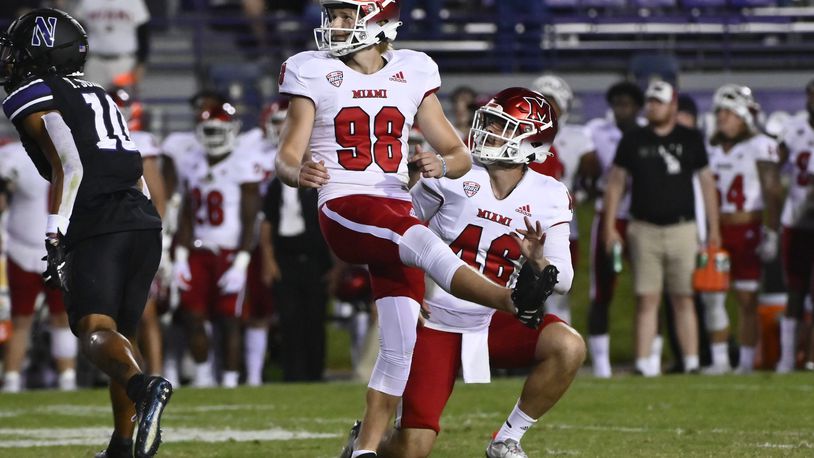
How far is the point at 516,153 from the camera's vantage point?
207 inches

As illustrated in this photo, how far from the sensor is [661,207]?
9570 mm

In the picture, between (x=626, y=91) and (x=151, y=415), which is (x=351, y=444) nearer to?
(x=151, y=415)

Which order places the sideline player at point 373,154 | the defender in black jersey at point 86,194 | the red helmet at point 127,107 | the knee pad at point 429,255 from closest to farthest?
the knee pad at point 429,255
the sideline player at point 373,154
the defender in black jersey at point 86,194
the red helmet at point 127,107

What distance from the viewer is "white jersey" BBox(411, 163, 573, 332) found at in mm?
5223

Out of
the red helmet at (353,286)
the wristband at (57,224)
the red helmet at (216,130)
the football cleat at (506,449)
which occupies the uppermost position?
the wristband at (57,224)

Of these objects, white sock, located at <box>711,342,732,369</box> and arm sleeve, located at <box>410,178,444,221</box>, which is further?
white sock, located at <box>711,342,732,369</box>

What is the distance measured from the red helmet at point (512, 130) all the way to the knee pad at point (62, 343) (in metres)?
5.02

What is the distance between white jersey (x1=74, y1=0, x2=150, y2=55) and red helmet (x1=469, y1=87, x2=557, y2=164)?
8679 millimetres

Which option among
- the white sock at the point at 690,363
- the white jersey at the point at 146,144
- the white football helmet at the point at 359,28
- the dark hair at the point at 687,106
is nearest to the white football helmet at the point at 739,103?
the dark hair at the point at 687,106

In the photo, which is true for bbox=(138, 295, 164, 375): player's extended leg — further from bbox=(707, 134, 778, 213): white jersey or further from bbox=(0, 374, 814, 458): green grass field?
bbox=(707, 134, 778, 213): white jersey

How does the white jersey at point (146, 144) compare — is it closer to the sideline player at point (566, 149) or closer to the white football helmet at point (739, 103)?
the sideline player at point (566, 149)

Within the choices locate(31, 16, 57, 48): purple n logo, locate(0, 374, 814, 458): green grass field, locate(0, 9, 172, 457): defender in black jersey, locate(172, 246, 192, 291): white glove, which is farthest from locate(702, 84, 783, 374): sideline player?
locate(31, 16, 57, 48): purple n logo

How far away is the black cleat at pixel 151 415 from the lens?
176 inches

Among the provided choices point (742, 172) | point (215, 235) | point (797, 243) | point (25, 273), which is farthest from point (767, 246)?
point (25, 273)
